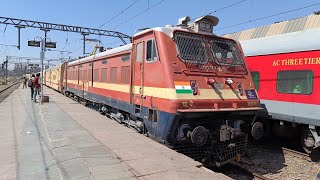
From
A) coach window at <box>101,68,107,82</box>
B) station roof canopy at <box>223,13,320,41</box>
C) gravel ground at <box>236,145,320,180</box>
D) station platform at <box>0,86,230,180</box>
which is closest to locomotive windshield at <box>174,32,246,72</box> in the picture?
station platform at <box>0,86,230,180</box>

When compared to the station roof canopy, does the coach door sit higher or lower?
lower

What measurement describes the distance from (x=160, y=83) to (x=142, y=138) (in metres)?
1.81

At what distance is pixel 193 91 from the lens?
7.24 m

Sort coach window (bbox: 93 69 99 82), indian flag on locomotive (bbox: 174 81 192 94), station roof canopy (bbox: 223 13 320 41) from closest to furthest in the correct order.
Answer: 1. indian flag on locomotive (bbox: 174 81 192 94)
2. coach window (bbox: 93 69 99 82)
3. station roof canopy (bbox: 223 13 320 41)

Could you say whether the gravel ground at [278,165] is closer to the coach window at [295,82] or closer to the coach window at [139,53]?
the coach window at [295,82]

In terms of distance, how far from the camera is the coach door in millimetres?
8547

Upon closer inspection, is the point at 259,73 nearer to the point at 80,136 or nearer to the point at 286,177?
the point at 286,177

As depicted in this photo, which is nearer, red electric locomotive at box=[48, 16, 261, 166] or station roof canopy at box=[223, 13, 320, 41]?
red electric locomotive at box=[48, 16, 261, 166]

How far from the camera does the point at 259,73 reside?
11039mm

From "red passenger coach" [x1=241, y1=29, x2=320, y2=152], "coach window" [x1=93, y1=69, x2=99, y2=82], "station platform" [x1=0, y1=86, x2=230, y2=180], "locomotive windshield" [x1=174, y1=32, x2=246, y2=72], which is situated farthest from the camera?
"coach window" [x1=93, y1=69, x2=99, y2=82]

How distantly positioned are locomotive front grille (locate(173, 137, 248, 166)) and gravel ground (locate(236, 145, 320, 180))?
1.14 meters

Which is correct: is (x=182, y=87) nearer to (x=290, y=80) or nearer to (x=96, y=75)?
(x=290, y=80)

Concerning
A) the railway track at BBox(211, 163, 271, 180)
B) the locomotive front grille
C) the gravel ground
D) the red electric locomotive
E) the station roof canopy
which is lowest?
the gravel ground

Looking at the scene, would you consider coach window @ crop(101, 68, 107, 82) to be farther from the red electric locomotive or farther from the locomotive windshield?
the locomotive windshield
